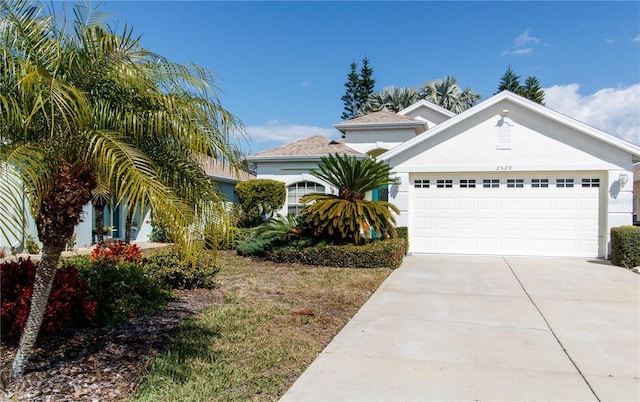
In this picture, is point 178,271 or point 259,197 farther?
point 259,197

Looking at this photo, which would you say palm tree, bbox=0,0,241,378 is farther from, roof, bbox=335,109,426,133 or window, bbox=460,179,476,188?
roof, bbox=335,109,426,133

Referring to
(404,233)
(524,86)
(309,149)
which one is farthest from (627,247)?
(524,86)

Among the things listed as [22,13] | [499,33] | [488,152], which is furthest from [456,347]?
[499,33]

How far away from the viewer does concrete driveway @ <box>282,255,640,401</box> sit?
4066 millimetres

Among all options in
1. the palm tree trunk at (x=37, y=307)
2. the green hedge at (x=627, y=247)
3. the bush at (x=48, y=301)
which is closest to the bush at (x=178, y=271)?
the bush at (x=48, y=301)

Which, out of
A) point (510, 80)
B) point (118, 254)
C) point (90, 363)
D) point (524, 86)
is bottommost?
point (90, 363)

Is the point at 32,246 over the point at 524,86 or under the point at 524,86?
under

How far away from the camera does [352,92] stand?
148ft

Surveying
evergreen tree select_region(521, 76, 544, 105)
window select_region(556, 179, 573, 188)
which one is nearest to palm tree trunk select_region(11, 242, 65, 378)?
window select_region(556, 179, 573, 188)

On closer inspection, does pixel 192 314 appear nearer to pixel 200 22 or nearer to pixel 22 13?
pixel 22 13

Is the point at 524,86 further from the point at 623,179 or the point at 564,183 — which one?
the point at 623,179

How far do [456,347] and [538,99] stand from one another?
37349 mm

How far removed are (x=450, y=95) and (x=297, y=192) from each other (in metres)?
21.0

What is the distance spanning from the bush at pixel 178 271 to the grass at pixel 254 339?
0.49 m
